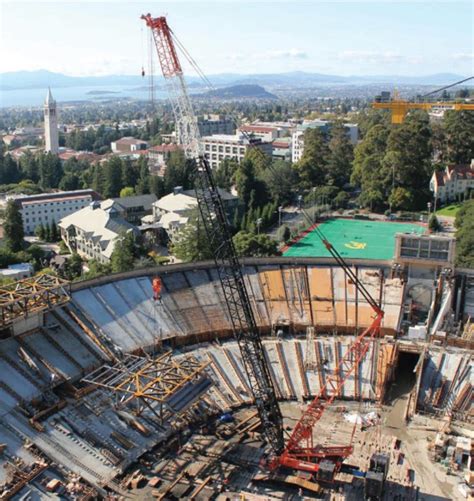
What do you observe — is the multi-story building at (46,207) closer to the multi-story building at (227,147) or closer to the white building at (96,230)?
the white building at (96,230)

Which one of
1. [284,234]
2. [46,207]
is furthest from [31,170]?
[284,234]

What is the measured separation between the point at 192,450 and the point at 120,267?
32685mm

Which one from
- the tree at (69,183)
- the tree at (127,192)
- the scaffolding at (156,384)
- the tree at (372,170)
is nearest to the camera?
the scaffolding at (156,384)

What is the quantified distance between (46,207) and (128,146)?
86.5 metres

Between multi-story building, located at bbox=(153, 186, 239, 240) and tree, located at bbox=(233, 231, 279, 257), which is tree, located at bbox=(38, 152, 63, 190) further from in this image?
tree, located at bbox=(233, 231, 279, 257)

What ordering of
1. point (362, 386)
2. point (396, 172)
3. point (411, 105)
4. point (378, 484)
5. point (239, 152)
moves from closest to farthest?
point (378, 484)
point (362, 386)
point (396, 172)
point (411, 105)
point (239, 152)

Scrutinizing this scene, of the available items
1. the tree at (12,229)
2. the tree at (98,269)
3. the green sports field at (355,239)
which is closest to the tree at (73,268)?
the tree at (98,269)

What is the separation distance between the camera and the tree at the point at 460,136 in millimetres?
97000

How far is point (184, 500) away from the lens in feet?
88.2

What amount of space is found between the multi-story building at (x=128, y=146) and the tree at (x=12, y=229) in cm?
9451

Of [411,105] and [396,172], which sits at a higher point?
[411,105]

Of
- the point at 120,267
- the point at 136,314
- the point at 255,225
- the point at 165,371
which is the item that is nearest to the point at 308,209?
the point at 255,225

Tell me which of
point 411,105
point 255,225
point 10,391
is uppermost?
point 411,105

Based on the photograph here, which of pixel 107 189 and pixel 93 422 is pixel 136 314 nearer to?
pixel 93 422
